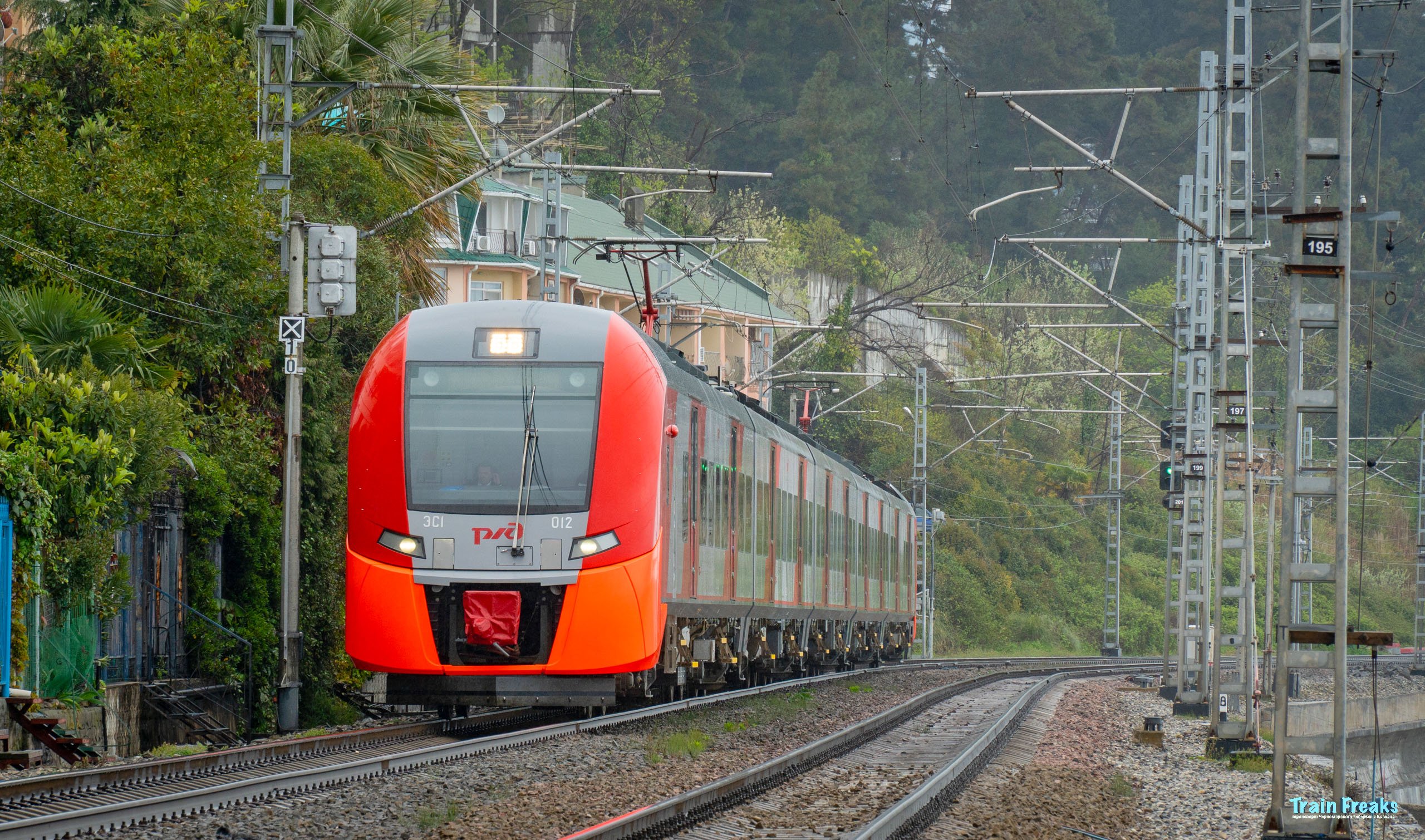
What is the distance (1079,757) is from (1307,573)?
6577mm

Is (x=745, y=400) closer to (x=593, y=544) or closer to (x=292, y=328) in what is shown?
(x=292, y=328)

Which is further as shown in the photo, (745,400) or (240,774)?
(745,400)

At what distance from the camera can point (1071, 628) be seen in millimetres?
62594

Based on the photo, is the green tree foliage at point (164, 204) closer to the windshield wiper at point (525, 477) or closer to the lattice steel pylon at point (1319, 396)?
the windshield wiper at point (525, 477)

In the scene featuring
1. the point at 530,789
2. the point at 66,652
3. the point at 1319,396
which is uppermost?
the point at 1319,396

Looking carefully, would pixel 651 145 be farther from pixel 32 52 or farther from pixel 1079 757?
pixel 1079 757

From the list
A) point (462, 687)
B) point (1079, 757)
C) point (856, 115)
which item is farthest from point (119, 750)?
point (856, 115)

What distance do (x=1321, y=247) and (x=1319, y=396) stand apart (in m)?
0.88

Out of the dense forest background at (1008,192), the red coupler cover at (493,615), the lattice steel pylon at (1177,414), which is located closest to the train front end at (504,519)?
the red coupler cover at (493,615)

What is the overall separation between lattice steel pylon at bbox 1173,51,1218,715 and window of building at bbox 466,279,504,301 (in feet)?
74.1

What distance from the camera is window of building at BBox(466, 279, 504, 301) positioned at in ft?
147

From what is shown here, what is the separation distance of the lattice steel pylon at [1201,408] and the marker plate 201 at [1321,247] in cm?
1059

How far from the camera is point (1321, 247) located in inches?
406

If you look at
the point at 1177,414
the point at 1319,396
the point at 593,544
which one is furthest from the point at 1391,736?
the point at 1319,396
